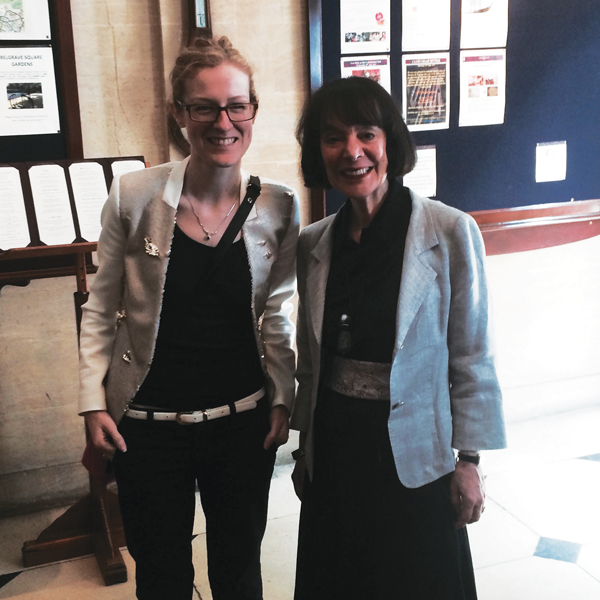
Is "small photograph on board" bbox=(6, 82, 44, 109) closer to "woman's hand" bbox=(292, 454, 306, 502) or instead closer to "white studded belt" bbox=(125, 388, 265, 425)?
→ "white studded belt" bbox=(125, 388, 265, 425)

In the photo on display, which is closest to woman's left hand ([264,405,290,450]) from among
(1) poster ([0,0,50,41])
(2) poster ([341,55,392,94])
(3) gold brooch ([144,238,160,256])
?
(3) gold brooch ([144,238,160,256])

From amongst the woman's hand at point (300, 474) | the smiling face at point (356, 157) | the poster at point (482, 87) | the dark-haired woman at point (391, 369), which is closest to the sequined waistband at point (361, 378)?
the dark-haired woman at point (391, 369)

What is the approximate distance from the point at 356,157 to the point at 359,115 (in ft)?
0.31

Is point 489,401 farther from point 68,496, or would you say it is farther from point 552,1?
point 552,1

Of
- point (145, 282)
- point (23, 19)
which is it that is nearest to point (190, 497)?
point (145, 282)

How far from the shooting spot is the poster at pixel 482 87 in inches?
131

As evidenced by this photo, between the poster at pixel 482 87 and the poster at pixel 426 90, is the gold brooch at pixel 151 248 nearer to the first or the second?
the poster at pixel 426 90

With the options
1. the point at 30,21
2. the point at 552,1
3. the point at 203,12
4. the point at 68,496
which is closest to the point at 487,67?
the point at 552,1

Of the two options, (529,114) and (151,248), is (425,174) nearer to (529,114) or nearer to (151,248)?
(529,114)

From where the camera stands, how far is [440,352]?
151 cm

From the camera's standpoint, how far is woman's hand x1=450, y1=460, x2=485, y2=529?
153cm

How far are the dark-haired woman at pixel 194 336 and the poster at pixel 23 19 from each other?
1401 mm

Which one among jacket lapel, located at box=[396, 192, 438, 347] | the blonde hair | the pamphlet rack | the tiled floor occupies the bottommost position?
the tiled floor

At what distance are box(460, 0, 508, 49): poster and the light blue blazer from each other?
6.84 ft
